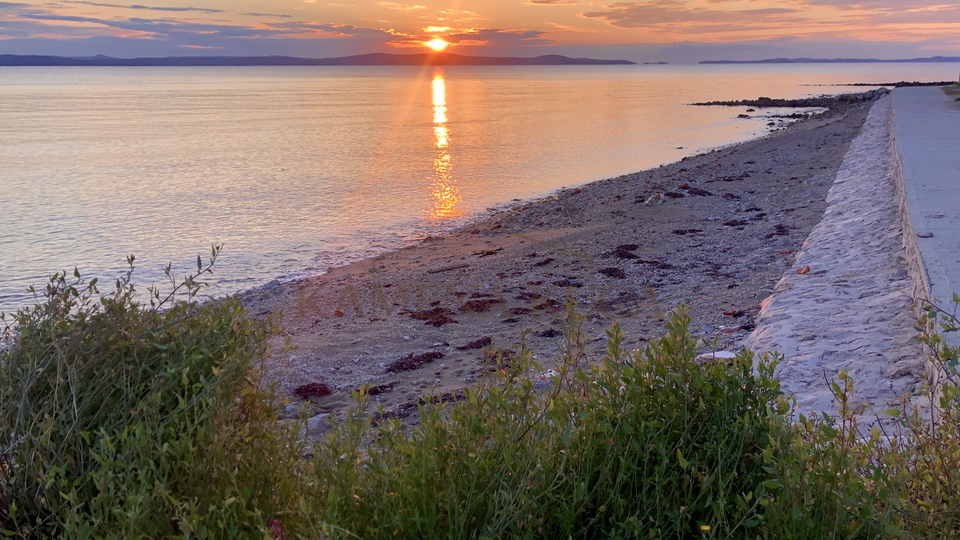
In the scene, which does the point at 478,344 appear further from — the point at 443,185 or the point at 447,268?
the point at 443,185

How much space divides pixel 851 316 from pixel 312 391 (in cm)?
452

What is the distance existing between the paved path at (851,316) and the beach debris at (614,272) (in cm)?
236

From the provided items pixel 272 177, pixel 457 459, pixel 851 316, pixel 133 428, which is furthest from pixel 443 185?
pixel 457 459

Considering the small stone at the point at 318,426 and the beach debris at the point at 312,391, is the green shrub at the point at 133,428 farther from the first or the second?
the beach debris at the point at 312,391

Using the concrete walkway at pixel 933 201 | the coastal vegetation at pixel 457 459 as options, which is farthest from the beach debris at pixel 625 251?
the coastal vegetation at pixel 457 459

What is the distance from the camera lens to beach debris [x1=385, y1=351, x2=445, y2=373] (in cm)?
666

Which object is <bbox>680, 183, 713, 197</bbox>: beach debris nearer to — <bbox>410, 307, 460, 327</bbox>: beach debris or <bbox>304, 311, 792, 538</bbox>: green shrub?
<bbox>410, 307, 460, 327</bbox>: beach debris

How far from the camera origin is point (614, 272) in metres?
9.34

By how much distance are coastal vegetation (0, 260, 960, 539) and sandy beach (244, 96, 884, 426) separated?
1.47 meters

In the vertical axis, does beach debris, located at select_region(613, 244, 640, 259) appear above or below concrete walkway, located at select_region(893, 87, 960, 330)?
below

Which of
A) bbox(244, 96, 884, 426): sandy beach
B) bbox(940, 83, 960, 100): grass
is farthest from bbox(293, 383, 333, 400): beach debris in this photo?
bbox(940, 83, 960, 100): grass

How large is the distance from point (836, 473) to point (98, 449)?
2.37 meters

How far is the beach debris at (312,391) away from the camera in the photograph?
615cm

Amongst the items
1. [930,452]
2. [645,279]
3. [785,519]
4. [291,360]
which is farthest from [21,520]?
[645,279]
